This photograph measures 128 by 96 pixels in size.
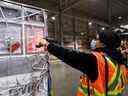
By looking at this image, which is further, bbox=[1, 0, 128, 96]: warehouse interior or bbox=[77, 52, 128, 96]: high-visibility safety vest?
bbox=[1, 0, 128, 96]: warehouse interior

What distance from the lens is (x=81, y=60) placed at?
2.04m

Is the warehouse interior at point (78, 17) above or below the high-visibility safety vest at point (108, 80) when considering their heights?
above

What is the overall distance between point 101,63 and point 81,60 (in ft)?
0.51

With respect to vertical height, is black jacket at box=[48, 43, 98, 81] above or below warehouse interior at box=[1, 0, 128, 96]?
below

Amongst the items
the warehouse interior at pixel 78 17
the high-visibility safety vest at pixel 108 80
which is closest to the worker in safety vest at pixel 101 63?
the high-visibility safety vest at pixel 108 80

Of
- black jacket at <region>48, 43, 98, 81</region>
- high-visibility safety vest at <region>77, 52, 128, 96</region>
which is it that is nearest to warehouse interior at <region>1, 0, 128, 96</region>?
high-visibility safety vest at <region>77, 52, 128, 96</region>

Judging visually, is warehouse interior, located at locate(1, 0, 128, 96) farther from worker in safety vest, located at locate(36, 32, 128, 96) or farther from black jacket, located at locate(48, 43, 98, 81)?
black jacket, located at locate(48, 43, 98, 81)

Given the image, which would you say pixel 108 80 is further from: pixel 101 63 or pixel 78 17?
pixel 78 17

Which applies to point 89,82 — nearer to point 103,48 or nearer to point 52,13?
point 103,48

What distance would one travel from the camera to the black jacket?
2.04m

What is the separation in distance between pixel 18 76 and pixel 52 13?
1731 cm

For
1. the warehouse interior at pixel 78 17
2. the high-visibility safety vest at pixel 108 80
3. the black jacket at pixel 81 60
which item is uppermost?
the warehouse interior at pixel 78 17

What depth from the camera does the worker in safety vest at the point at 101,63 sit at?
2045 millimetres

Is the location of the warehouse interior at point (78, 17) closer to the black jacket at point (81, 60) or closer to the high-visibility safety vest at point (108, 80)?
the high-visibility safety vest at point (108, 80)
